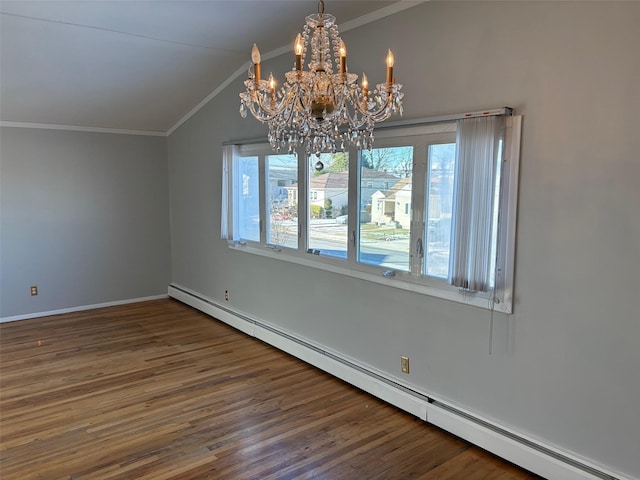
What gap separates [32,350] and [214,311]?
185 cm

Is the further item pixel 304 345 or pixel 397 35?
pixel 304 345

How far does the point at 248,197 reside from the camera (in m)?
4.88

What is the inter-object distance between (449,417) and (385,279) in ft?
3.30

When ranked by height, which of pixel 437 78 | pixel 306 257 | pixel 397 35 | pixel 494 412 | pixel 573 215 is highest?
pixel 397 35

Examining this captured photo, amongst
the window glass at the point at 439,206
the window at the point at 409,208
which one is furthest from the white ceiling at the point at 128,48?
the window glass at the point at 439,206

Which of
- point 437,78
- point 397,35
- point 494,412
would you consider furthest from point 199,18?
point 494,412

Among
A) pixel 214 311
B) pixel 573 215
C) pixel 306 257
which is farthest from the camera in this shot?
pixel 214 311

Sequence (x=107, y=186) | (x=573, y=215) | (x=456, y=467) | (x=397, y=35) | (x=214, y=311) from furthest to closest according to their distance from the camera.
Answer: (x=107, y=186) < (x=214, y=311) < (x=397, y=35) < (x=456, y=467) < (x=573, y=215)

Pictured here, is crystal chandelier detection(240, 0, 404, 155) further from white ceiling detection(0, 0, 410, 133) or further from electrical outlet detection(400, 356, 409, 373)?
electrical outlet detection(400, 356, 409, 373)

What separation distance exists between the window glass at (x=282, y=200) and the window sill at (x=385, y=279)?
12 centimetres

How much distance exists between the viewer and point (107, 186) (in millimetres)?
5887

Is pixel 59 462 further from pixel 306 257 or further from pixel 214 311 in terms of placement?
pixel 214 311

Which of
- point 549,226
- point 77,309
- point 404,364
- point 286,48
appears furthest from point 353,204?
point 77,309

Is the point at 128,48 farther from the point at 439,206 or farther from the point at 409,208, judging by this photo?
the point at 439,206
